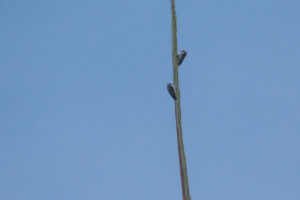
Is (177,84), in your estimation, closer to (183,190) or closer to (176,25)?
(176,25)

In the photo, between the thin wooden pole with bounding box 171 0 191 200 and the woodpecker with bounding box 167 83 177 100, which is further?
the woodpecker with bounding box 167 83 177 100

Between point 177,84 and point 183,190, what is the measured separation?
20.9 inches

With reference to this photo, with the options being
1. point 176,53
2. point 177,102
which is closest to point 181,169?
point 177,102

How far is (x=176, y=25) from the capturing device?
201cm

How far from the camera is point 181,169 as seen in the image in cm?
176

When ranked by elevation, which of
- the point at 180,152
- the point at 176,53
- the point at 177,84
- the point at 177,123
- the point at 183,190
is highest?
the point at 176,53

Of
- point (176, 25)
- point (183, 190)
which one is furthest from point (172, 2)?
point (183, 190)

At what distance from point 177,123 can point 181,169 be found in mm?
208

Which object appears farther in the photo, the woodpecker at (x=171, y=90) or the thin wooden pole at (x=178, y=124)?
the woodpecker at (x=171, y=90)

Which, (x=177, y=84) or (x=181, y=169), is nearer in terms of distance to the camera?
(x=181, y=169)

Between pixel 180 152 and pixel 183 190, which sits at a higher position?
pixel 180 152

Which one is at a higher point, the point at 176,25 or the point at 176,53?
the point at 176,25

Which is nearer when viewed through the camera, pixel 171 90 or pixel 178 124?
pixel 178 124

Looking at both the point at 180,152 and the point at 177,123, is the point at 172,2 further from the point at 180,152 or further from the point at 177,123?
the point at 180,152
